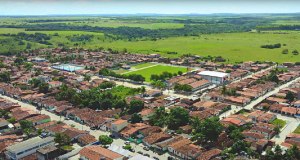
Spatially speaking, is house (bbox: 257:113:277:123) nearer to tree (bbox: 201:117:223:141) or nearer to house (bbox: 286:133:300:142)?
house (bbox: 286:133:300:142)

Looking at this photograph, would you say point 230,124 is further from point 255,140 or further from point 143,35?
point 143,35

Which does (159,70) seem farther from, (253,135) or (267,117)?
(253,135)

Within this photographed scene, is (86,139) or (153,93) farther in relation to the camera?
(153,93)

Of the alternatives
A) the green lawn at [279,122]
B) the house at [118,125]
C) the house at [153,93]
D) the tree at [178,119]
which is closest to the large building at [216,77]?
the house at [153,93]

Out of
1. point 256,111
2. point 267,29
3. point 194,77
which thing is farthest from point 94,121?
point 267,29

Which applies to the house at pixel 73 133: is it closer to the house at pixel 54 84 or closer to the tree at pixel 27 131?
the tree at pixel 27 131

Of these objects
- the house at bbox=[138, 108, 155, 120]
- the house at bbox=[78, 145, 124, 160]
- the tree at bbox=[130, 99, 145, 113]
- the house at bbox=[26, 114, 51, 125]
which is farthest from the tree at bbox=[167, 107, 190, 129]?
the house at bbox=[26, 114, 51, 125]

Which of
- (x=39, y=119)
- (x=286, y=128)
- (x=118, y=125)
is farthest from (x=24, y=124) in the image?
(x=286, y=128)
